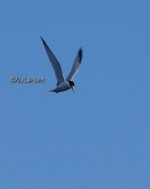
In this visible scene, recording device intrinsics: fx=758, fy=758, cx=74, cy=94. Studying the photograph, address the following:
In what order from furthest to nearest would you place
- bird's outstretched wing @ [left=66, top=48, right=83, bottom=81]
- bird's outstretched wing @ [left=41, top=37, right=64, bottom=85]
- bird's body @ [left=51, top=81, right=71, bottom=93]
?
bird's outstretched wing @ [left=66, top=48, right=83, bottom=81] → bird's body @ [left=51, top=81, right=71, bottom=93] → bird's outstretched wing @ [left=41, top=37, right=64, bottom=85]

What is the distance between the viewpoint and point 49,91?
228 ft

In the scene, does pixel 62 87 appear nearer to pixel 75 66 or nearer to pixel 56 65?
pixel 56 65

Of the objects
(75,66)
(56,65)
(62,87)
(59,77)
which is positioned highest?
(56,65)

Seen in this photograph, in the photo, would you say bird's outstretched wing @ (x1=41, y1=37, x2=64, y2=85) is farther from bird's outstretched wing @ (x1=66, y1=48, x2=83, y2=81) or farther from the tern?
bird's outstretched wing @ (x1=66, y1=48, x2=83, y2=81)

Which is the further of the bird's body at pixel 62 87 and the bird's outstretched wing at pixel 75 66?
the bird's outstretched wing at pixel 75 66

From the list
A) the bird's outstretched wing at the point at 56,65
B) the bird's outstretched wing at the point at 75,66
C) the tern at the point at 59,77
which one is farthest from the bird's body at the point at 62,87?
the bird's outstretched wing at the point at 75,66

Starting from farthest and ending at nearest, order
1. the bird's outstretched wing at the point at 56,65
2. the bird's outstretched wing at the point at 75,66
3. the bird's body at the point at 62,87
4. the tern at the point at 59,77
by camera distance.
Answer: the bird's outstretched wing at the point at 75,66 < the bird's body at the point at 62,87 < the tern at the point at 59,77 < the bird's outstretched wing at the point at 56,65

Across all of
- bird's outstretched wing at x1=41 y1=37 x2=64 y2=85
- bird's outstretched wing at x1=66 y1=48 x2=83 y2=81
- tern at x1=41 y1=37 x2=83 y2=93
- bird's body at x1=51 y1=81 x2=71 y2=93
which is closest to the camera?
bird's outstretched wing at x1=41 y1=37 x2=64 y2=85

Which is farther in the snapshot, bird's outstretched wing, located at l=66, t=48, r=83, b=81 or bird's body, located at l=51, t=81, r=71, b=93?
bird's outstretched wing, located at l=66, t=48, r=83, b=81

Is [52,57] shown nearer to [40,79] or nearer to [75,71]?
[75,71]

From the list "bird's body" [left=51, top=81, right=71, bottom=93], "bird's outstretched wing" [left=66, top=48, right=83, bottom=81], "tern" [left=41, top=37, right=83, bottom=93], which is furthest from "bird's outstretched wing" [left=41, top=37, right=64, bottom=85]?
"bird's outstretched wing" [left=66, top=48, right=83, bottom=81]

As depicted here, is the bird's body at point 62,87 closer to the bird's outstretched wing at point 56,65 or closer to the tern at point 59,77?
the tern at point 59,77

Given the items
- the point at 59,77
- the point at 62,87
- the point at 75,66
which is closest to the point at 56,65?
the point at 59,77

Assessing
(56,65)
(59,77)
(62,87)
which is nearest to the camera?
(56,65)
